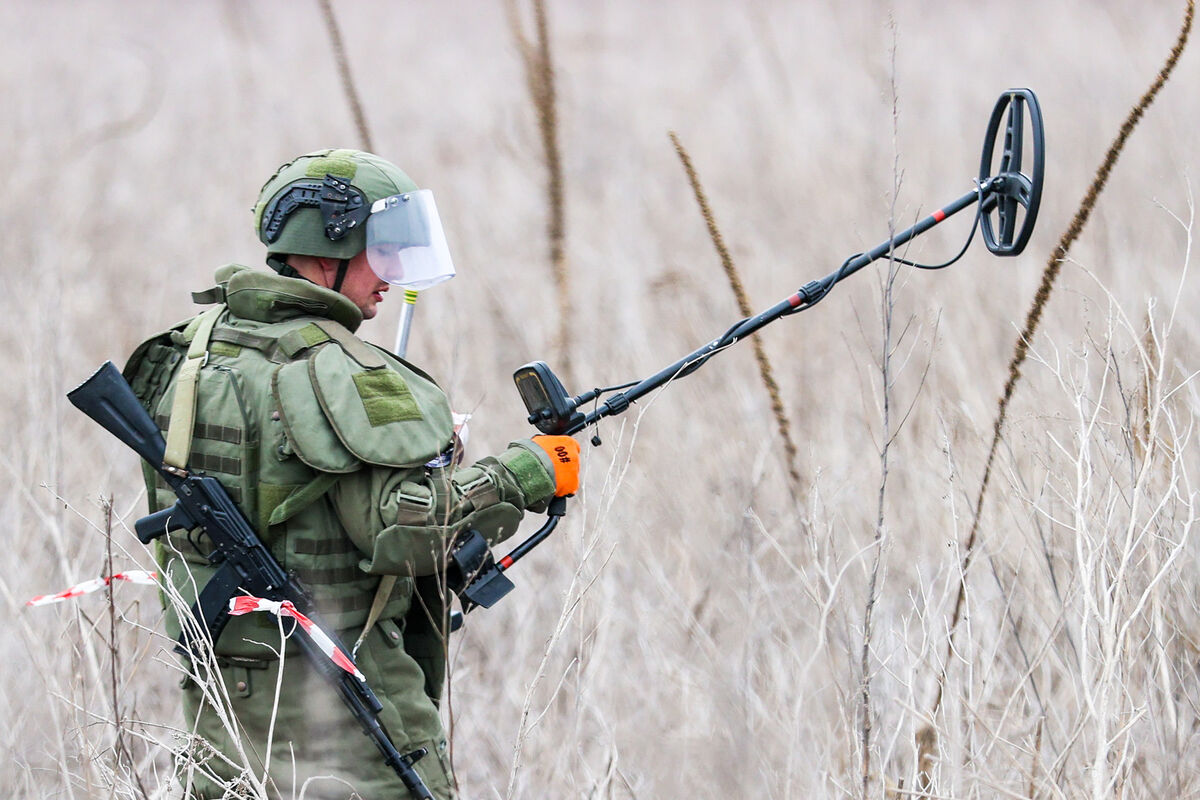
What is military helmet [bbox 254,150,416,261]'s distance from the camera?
2.72m

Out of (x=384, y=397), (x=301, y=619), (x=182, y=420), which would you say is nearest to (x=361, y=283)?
(x=384, y=397)

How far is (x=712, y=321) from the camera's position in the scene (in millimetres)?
6070

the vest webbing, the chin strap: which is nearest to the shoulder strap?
the chin strap

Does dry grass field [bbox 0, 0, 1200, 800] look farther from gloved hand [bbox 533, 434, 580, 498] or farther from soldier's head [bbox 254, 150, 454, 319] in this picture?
soldier's head [bbox 254, 150, 454, 319]

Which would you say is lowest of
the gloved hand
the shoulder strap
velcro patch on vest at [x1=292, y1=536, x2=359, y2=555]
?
velcro patch on vest at [x1=292, y1=536, x2=359, y2=555]

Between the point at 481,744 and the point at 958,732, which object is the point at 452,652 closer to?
the point at 481,744

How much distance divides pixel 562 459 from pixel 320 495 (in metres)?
0.55

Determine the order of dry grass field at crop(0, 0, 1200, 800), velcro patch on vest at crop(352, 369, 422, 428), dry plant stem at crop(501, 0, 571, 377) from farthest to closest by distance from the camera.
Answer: dry plant stem at crop(501, 0, 571, 377), dry grass field at crop(0, 0, 1200, 800), velcro patch on vest at crop(352, 369, 422, 428)

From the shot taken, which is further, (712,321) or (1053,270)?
(712,321)

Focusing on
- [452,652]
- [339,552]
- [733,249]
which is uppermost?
[733,249]

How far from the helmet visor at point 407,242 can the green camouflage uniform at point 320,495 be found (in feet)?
0.47

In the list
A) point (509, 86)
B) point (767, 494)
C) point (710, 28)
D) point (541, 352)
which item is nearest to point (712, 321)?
point (541, 352)

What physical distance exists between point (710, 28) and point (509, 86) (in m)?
1.99

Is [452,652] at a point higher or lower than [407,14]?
lower
